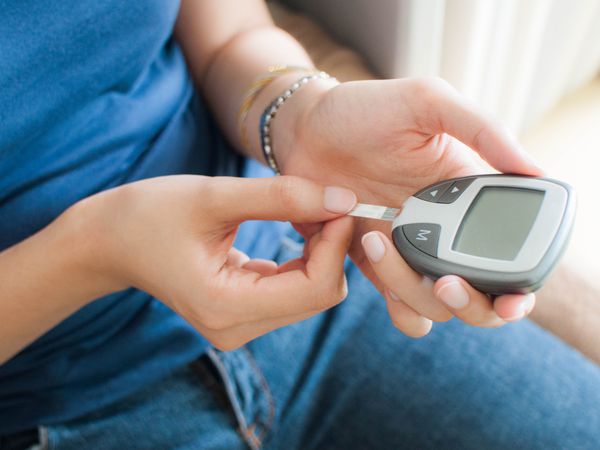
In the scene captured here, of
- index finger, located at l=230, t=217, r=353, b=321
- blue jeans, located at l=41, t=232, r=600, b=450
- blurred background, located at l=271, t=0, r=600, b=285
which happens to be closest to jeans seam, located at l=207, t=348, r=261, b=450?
blue jeans, located at l=41, t=232, r=600, b=450

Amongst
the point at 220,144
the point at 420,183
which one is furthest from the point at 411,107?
the point at 220,144

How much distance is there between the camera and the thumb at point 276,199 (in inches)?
20.5

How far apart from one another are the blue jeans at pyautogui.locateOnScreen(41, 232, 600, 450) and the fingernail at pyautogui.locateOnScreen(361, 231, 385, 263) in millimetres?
224

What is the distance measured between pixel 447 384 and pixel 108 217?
0.41m

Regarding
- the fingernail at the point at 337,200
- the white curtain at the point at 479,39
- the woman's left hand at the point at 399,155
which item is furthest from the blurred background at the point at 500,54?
the fingernail at the point at 337,200

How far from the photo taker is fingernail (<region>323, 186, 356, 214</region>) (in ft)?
1.78

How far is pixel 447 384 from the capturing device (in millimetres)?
658

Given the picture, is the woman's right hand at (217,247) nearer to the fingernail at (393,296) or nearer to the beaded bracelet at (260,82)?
the fingernail at (393,296)

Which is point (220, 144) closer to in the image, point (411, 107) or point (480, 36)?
point (411, 107)

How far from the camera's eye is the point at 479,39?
3.10 feet

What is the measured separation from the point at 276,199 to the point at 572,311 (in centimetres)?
47

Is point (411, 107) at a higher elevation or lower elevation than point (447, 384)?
higher

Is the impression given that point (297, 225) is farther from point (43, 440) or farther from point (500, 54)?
point (500, 54)

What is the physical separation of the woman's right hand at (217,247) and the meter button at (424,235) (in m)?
0.06
